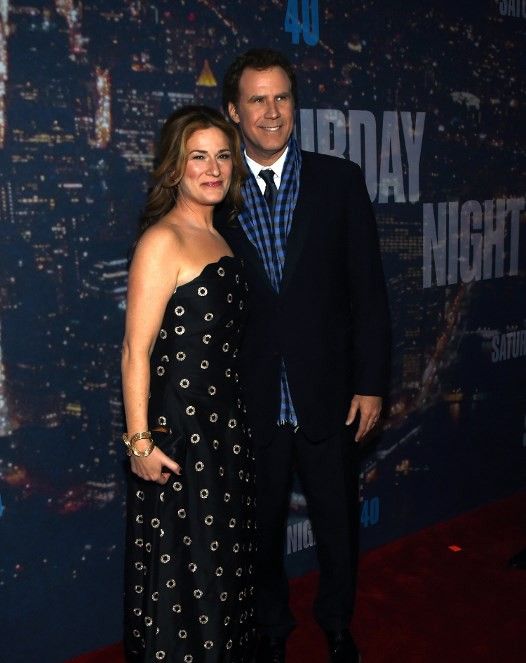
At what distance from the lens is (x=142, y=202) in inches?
100

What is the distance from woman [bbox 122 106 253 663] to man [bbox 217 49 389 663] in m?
0.19

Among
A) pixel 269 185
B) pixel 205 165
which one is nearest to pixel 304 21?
pixel 269 185

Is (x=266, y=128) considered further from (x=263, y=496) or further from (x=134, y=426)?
(x=263, y=496)

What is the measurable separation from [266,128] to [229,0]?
0.66m

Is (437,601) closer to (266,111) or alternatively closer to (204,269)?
(204,269)

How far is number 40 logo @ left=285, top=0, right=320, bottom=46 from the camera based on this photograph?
2.80 m

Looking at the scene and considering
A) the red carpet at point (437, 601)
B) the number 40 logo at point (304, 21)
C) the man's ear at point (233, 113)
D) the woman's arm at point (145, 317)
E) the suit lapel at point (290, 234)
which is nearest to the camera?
the woman's arm at point (145, 317)

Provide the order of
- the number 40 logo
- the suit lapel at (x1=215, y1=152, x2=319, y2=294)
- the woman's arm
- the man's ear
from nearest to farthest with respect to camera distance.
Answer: the woman's arm, the suit lapel at (x1=215, y1=152, x2=319, y2=294), the man's ear, the number 40 logo

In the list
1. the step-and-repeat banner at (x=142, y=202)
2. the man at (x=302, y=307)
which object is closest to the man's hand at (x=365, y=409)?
the man at (x=302, y=307)

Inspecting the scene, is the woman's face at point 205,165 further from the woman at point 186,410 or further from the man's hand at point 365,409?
the man's hand at point 365,409

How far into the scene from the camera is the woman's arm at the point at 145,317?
6.26 ft

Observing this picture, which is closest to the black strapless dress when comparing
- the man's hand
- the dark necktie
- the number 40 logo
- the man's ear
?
the dark necktie

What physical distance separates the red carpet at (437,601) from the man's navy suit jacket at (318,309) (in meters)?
0.82

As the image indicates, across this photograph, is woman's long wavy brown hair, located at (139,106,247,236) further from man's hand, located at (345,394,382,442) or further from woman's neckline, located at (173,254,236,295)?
man's hand, located at (345,394,382,442)
